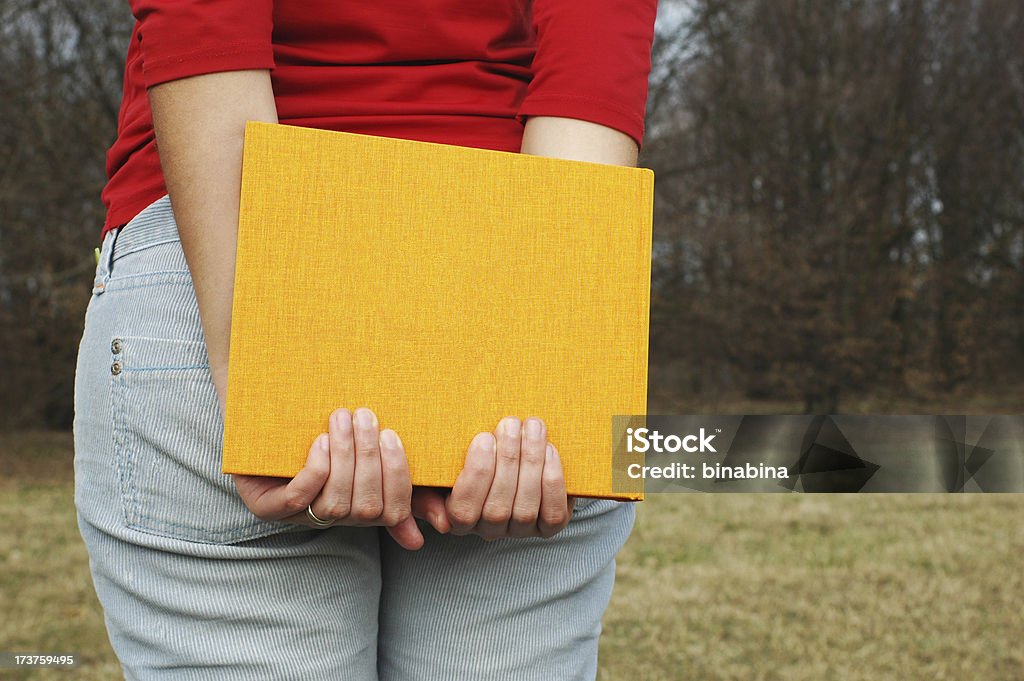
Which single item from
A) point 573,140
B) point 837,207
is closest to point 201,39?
point 573,140

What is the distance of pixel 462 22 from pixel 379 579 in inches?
19.9

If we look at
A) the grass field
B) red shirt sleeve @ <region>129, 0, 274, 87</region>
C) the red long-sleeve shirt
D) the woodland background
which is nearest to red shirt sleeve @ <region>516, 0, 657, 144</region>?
the red long-sleeve shirt

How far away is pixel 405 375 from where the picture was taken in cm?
69

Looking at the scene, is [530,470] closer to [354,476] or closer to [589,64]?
[354,476]

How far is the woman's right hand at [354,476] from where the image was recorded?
0.66 meters

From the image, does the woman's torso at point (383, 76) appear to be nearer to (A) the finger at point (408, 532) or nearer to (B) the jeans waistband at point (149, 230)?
(B) the jeans waistband at point (149, 230)

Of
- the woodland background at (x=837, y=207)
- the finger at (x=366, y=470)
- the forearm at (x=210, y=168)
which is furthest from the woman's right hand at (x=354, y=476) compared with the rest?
the woodland background at (x=837, y=207)

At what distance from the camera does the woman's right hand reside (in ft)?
2.15

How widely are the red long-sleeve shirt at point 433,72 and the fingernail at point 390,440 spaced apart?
275mm

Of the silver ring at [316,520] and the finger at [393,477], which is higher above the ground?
the finger at [393,477]

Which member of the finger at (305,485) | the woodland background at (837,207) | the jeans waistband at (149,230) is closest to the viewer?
the finger at (305,485)

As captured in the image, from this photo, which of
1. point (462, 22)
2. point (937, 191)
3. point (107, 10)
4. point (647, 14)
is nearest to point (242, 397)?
point (462, 22)

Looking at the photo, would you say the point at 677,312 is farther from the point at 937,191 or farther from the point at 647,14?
the point at 647,14

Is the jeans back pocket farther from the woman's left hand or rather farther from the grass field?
the grass field
